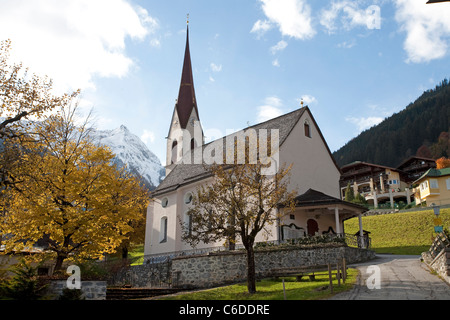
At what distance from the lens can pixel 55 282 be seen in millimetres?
12008

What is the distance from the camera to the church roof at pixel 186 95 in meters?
43.5

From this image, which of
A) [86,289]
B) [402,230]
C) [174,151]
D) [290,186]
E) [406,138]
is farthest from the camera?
[406,138]

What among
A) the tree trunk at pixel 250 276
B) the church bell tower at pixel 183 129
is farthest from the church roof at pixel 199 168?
the tree trunk at pixel 250 276

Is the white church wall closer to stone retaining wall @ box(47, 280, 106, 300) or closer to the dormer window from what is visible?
the dormer window

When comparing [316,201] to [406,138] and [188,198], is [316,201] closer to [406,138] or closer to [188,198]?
[188,198]

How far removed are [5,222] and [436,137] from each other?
426 ft

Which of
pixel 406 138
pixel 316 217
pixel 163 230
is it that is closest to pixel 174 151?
pixel 163 230

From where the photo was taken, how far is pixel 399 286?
12922mm

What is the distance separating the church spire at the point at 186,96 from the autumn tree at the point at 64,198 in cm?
2675

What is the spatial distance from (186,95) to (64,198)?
30725 mm

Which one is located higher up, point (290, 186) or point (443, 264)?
point (290, 186)
